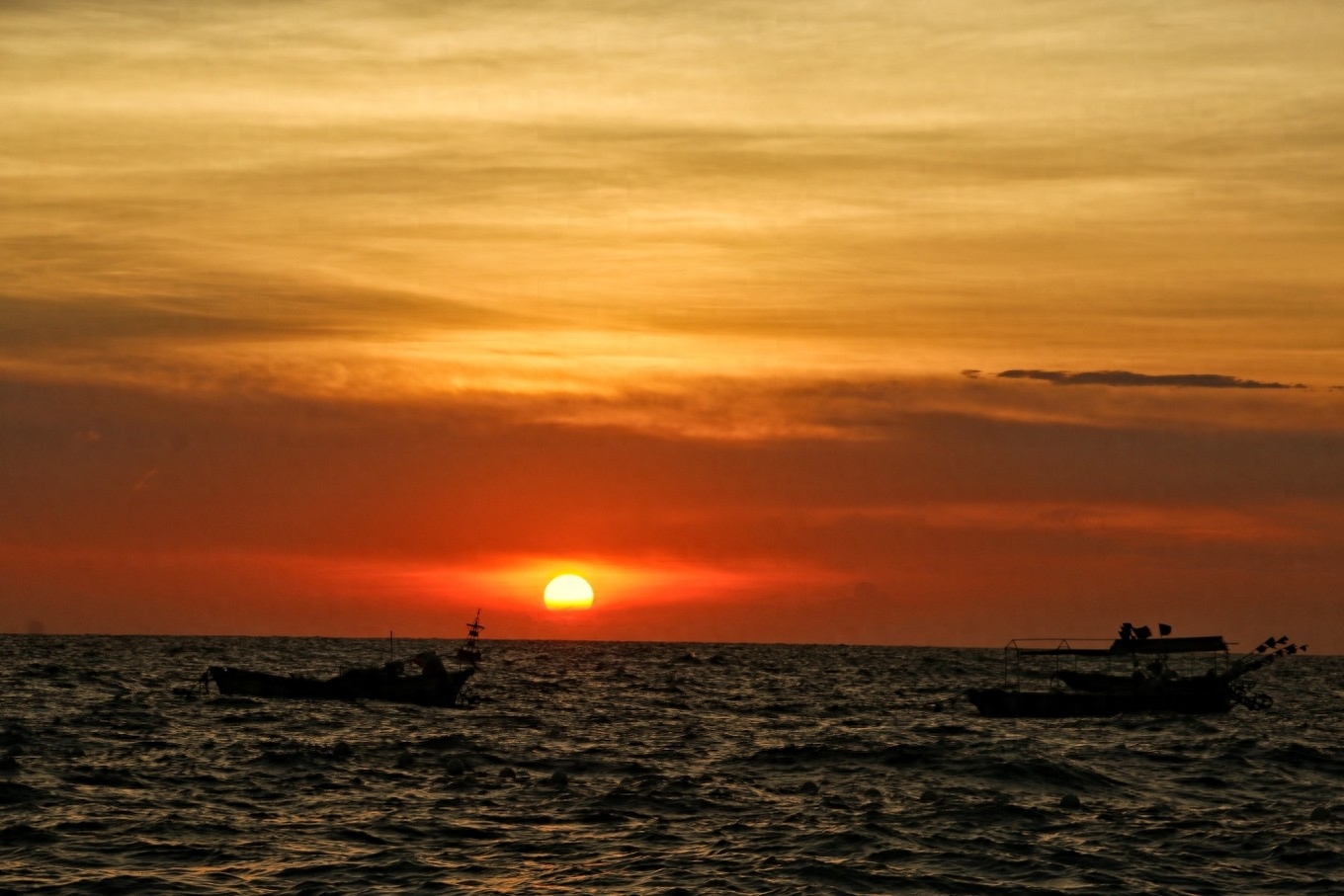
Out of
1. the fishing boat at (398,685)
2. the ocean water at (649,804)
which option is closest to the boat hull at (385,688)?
the fishing boat at (398,685)

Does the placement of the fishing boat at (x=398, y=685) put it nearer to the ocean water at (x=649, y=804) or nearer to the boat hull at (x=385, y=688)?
the boat hull at (x=385, y=688)

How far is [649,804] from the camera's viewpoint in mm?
45562

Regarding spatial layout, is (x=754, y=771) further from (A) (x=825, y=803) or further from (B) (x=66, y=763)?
(B) (x=66, y=763)

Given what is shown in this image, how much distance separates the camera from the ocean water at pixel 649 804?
115 ft

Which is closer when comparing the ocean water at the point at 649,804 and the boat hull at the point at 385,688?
the ocean water at the point at 649,804

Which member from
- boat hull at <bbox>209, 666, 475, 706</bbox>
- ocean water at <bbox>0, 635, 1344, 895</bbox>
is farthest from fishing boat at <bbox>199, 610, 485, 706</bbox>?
ocean water at <bbox>0, 635, 1344, 895</bbox>

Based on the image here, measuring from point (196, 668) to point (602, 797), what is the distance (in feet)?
386

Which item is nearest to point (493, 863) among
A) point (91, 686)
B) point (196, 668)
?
point (91, 686)

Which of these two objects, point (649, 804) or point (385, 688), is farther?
point (385, 688)

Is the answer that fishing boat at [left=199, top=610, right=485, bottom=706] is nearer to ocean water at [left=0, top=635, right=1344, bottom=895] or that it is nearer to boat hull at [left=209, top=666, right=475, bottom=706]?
boat hull at [left=209, top=666, right=475, bottom=706]

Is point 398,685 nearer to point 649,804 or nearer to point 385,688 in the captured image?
point 385,688

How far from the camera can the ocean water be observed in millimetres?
34969

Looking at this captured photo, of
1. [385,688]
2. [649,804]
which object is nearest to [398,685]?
[385,688]

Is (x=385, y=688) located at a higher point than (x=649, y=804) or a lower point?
higher
